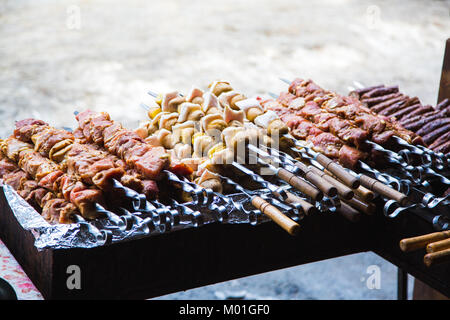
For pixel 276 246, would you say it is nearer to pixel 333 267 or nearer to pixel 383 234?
pixel 383 234

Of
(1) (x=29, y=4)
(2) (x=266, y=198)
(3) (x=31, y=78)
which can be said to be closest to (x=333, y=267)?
(2) (x=266, y=198)

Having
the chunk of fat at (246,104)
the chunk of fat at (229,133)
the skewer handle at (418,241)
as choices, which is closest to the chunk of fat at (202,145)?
the chunk of fat at (229,133)

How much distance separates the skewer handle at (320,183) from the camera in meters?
2.27

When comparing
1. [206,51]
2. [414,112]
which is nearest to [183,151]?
[414,112]

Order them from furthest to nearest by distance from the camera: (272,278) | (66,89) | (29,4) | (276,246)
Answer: (29,4) < (66,89) < (272,278) < (276,246)

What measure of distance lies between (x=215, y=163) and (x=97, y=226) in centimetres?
66

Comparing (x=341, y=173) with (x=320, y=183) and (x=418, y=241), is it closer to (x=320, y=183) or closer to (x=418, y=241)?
(x=320, y=183)

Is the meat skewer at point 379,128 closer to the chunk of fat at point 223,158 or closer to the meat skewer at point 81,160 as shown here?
the chunk of fat at point 223,158

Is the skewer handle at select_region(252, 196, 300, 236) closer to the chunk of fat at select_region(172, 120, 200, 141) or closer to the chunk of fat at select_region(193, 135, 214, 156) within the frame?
the chunk of fat at select_region(193, 135, 214, 156)

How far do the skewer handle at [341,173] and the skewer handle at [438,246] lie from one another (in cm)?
38

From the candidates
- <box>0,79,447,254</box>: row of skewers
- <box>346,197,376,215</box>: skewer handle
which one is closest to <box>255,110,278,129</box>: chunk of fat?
<box>0,79,447,254</box>: row of skewers

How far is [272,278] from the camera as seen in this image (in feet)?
20.4

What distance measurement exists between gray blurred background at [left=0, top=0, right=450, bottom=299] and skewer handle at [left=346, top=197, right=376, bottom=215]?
3866 millimetres

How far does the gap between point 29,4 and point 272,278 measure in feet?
23.5
